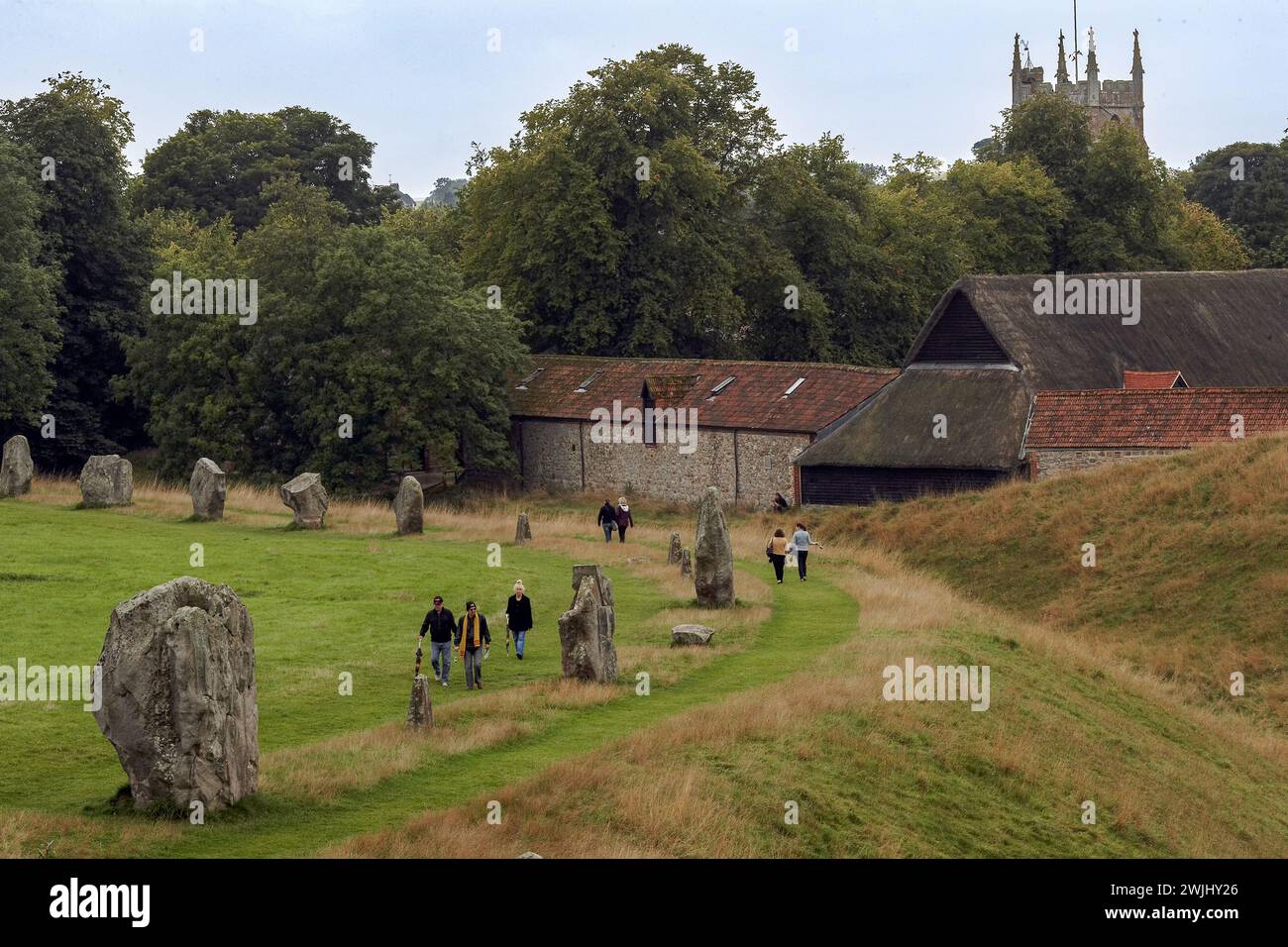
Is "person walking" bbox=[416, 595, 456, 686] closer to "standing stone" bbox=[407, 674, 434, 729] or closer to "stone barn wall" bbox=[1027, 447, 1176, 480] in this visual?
"standing stone" bbox=[407, 674, 434, 729]

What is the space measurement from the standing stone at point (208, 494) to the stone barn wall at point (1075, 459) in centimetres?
2318

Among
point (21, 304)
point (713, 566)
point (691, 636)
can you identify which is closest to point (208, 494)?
point (21, 304)

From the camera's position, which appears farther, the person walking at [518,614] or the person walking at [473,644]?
the person walking at [518,614]

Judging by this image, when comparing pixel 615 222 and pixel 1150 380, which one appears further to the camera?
pixel 615 222

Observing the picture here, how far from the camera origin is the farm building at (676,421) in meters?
57.0

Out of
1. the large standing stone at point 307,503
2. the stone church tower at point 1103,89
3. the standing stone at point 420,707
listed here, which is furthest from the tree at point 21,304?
the stone church tower at point 1103,89

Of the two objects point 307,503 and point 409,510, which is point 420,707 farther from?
point 307,503

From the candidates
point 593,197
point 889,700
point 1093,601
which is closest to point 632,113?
point 593,197

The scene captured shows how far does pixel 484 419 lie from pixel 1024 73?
94258mm

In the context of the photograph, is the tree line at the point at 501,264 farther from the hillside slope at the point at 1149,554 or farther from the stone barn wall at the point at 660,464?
the hillside slope at the point at 1149,554

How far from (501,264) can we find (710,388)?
1269 centimetres

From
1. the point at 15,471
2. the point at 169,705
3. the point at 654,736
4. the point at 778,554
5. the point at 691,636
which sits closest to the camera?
the point at 169,705

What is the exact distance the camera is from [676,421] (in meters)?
59.4
